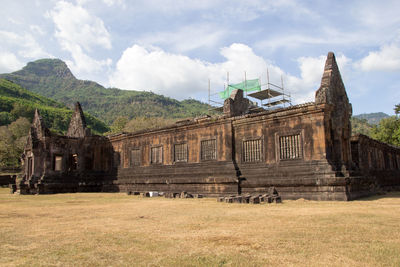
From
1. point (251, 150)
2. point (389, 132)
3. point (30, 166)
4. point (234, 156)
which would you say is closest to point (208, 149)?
point (234, 156)

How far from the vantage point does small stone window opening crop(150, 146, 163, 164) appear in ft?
74.5

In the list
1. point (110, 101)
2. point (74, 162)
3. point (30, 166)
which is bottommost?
point (30, 166)

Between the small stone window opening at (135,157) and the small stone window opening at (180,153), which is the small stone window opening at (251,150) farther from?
→ the small stone window opening at (135,157)

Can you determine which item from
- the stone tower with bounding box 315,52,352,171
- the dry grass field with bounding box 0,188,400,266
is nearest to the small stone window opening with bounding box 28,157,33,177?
the dry grass field with bounding box 0,188,400,266

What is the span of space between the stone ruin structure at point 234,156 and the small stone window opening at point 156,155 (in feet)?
0.24

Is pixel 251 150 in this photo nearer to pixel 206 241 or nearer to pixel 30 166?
pixel 206 241

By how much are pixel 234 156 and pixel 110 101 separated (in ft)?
469

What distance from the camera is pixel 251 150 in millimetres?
17734

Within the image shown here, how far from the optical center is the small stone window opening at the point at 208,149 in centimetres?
1934

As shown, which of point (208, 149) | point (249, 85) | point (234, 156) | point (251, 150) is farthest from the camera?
point (249, 85)

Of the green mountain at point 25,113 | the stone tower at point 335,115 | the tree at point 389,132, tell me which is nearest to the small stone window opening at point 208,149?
the stone tower at point 335,115

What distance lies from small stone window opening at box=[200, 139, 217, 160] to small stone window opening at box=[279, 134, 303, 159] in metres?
4.40

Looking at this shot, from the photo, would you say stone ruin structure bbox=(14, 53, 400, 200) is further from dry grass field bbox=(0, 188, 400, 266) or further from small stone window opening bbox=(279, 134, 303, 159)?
dry grass field bbox=(0, 188, 400, 266)

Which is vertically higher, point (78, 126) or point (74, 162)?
point (78, 126)
